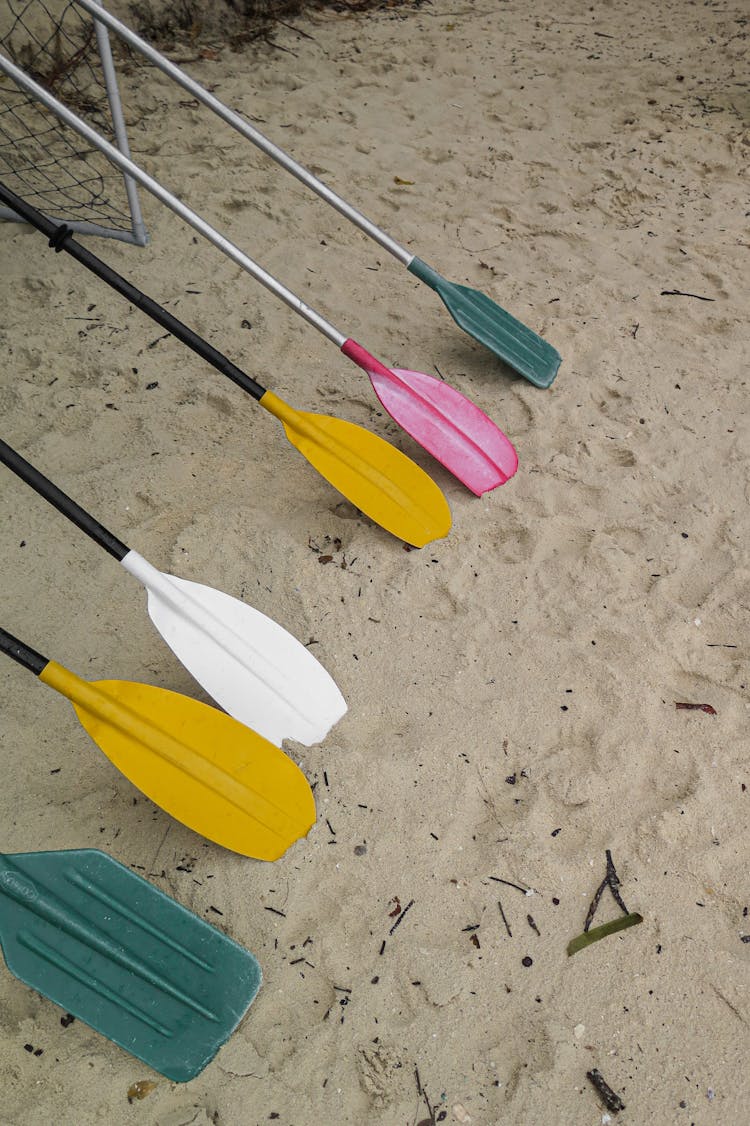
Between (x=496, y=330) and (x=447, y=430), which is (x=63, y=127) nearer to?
(x=496, y=330)

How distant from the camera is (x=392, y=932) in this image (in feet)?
5.34

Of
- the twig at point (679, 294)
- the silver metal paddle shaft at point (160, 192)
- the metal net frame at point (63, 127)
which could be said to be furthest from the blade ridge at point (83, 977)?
the twig at point (679, 294)

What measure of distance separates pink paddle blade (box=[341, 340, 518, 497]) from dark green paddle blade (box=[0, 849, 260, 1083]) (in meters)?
1.38

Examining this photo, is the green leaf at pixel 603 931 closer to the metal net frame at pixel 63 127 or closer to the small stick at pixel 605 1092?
the small stick at pixel 605 1092

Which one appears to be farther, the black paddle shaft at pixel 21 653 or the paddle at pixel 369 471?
the paddle at pixel 369 471

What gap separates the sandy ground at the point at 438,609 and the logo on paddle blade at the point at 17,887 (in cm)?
18

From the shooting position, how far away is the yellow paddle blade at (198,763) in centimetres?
172

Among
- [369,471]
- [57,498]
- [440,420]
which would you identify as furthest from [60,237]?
[440,420]

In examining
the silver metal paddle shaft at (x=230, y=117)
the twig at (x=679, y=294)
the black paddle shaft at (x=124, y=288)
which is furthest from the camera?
the twig at (x=679, y=294)

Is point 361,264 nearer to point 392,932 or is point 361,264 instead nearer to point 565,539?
point 565,539

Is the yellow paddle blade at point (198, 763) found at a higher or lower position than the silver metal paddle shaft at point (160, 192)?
lower

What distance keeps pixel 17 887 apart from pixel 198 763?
39 centimetres

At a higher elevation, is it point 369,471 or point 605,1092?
point 369,471

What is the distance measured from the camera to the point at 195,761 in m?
1.75
